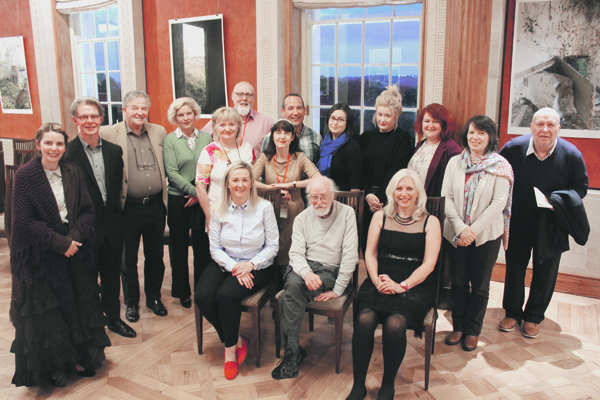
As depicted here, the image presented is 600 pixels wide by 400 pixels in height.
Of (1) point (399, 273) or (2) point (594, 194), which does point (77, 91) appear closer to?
(1) point (399, 273)

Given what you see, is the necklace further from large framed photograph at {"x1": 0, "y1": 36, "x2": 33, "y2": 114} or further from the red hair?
large framed photograph at {"x1": 0, "y1": 36, "x2": 33, "y2": 114}

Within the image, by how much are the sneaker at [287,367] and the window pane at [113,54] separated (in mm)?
5119

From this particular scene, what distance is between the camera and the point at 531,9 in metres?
3.98

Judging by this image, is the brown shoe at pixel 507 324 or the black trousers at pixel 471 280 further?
the brown shoe at pixel 507 324

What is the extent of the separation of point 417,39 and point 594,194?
215 cm

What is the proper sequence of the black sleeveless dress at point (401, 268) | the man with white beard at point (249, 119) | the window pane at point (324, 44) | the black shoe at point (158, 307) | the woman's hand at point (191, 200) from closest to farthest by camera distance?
the black sleeveless dress at point (401, 268), the woman's hand at point (191, 200), the black shoe at point (158, 307), the man with white beard at point (249, 119), the window pane at point (324, 44)

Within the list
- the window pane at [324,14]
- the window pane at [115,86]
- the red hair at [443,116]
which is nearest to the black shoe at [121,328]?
the red hair at [443,116]

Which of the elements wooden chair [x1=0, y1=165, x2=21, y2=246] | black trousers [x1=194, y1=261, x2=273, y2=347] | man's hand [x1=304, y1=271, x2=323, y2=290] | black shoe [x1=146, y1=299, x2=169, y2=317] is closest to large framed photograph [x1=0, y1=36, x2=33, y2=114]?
wooden chair [x1=0, y1=165, x2=21, y2=246]

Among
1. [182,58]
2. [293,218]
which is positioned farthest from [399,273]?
[182,58]

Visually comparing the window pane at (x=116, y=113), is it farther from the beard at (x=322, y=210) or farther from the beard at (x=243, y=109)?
the beard at (x=322, y=210)

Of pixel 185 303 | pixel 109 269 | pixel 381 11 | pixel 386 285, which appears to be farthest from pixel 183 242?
pixel 381 11

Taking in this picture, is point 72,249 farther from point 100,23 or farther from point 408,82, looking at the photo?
point 100,23

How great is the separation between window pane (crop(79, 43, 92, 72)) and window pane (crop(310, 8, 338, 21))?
353cm

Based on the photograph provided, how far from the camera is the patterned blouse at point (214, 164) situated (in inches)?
135
